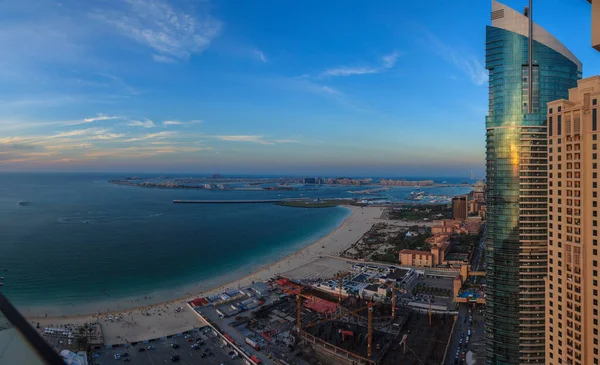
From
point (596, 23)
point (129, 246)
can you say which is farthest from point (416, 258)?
point (596, 23)

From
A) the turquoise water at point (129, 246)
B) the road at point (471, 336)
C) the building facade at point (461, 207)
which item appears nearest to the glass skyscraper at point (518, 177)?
the road at point (471, 336)

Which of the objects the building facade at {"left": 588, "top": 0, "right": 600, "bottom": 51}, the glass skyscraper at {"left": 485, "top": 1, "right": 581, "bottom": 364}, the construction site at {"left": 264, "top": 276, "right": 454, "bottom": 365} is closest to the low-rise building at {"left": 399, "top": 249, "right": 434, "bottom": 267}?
the construction site at {"left": 264, "top": 276, "right": 454, "bottom": 365}

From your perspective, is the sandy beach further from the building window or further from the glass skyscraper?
the building window

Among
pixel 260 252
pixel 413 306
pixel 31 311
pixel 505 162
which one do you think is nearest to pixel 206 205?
pixel 260 252

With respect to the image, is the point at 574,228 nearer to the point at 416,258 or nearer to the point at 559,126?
the point at 559,126

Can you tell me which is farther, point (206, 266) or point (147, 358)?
point (206, 266)

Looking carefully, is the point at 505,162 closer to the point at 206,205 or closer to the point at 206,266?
the point at 206,266
